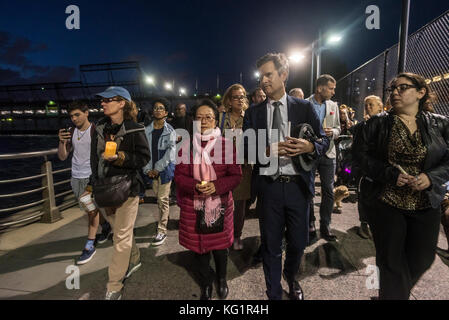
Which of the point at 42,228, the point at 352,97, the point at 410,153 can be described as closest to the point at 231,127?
the point at 410,153

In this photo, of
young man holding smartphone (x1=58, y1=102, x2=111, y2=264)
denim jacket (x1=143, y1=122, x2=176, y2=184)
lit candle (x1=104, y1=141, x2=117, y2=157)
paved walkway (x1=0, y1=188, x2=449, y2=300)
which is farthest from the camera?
denim jacket (x1=143, y1=122, x2=176, y2=184)

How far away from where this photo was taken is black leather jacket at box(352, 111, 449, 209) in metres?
1.88

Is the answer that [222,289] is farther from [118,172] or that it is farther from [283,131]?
[283,131]

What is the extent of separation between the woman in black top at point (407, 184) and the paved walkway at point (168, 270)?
71 cm

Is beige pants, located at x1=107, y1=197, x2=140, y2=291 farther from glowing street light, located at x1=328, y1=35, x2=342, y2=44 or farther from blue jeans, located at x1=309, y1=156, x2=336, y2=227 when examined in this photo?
glowing street light, located at x1=328, y1=35, x2=342, y2=44

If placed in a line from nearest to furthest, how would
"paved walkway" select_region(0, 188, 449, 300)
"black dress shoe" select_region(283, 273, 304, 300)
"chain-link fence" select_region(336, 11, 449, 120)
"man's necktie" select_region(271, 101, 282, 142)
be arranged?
"man's necktie" select_region(271, 101, 282, 142)
"black dress shoe" select_region(283, 273, 304, 300)
"paved walkway" select_region(0, 188, 449, 300)
"chain-link fence" select_region(336, 11, 449, 120)

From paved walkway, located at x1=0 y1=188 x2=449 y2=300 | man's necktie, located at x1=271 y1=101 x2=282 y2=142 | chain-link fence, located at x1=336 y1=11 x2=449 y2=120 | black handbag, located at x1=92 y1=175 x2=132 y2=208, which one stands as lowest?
paved walkway, located at x1=0 y1=188 x2=449 y2=300

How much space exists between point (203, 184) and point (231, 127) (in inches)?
60.5

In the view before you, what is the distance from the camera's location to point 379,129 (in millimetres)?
2107

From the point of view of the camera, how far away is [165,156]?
151 inches

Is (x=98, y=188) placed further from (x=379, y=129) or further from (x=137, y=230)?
(x=379, y=129)

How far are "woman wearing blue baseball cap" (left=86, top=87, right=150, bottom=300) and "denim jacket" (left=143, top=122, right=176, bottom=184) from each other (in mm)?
1143

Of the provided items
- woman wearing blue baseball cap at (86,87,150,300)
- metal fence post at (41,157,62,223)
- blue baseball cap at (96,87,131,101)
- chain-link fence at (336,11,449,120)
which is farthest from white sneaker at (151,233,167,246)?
chain-link fence at (336,11,449,120)

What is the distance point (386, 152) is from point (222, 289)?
205 cm
